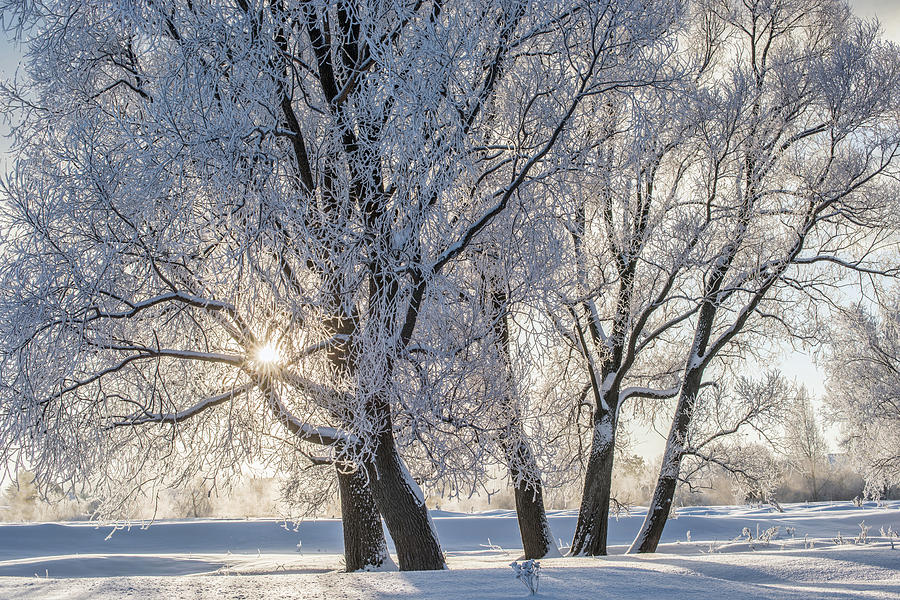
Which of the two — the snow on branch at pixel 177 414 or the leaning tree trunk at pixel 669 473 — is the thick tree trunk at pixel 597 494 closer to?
the leaning tree trunk at pixel 669 473

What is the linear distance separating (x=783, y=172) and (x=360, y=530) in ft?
23.8

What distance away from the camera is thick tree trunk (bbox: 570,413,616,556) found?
31.6ft

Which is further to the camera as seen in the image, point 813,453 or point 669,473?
point 813,453

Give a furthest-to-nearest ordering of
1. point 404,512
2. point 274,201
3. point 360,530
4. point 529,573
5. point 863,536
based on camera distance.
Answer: point 863,536
point 360,530
point 404,512
point 274,201
point 529,573

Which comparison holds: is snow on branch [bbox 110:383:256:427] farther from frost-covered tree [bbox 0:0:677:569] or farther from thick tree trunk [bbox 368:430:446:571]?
thick tree trunk [bbox 368:430:446:571]

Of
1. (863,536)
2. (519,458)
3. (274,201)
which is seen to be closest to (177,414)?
(274,201)

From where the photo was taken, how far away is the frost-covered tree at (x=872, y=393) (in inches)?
677

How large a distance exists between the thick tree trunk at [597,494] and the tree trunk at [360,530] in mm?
3324

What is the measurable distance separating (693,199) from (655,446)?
4114 millimetres

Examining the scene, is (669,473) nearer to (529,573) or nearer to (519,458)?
(519,458)

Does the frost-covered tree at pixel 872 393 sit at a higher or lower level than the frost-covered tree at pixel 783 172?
lower

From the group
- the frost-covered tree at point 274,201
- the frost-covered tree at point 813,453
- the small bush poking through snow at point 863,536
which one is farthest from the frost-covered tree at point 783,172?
the frost-covered tree at point 813,453

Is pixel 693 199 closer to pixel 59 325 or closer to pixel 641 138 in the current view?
pixel 641 138

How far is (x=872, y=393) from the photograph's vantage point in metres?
17.7
